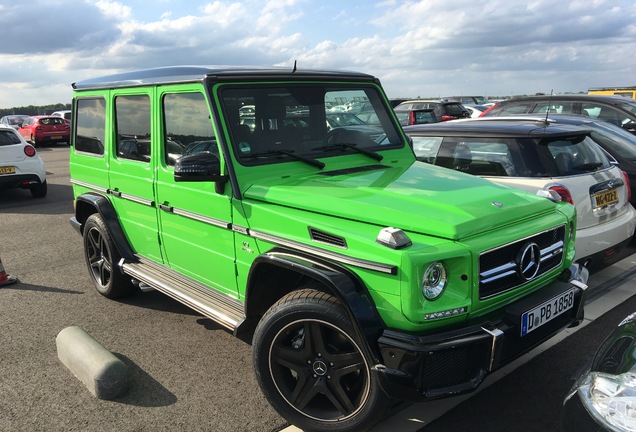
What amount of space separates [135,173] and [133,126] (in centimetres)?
41

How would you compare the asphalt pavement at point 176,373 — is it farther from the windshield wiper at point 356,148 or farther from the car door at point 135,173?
the windshield wiper at point 356,148

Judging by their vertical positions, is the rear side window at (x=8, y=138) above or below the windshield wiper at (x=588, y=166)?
above

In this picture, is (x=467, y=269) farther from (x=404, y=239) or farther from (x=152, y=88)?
(x=152, y=88)

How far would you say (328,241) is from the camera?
9.59 feet

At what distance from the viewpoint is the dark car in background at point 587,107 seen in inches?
365

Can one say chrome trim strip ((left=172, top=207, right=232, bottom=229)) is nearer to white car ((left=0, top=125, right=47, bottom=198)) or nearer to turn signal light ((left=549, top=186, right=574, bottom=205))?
turn signal light ((left=549, top=186, right=574, bottom=205))

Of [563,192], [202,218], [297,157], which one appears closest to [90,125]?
[202,218]

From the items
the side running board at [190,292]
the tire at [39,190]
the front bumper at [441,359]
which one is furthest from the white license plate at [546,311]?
the tire at [39,190]

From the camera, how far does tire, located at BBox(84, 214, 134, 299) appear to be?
501 centimetres

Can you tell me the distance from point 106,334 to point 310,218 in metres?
2.49

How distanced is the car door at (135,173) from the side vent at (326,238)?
1863 mm

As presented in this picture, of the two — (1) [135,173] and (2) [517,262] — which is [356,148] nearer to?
(2) [517,262]

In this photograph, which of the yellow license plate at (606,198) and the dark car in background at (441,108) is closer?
the yellow license plate at (606,198)

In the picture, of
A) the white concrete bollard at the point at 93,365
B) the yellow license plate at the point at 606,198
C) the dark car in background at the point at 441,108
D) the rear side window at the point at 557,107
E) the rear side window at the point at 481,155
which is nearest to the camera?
the white concrete bollard at the point at 93,365
